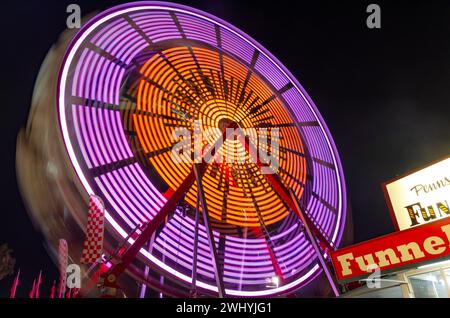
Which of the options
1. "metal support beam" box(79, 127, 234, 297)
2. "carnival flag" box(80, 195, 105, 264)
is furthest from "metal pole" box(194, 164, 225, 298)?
"carnival flag" box(80, 195, 105, 264)

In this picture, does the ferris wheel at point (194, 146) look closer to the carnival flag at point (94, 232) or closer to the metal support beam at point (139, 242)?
the metal support beam at point (139, 242)

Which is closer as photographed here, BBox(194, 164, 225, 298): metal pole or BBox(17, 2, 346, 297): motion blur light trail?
BBox(194, 164, 225, 298): metal pole

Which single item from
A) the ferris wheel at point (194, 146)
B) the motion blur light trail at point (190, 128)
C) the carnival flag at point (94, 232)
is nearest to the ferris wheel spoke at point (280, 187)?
the ferris wheel at point (194, 146)

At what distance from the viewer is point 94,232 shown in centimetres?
743

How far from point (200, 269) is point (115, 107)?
183 inches

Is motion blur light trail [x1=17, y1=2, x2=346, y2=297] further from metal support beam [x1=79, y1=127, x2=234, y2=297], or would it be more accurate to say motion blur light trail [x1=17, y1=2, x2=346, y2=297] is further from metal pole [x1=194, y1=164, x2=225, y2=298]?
metal pole [x1=194, y1=164, x2=225, y2=298]

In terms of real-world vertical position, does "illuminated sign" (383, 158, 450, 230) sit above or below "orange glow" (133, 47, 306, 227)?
below

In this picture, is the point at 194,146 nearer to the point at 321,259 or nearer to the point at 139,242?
the point at 139,242

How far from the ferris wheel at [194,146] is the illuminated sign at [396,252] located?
2377 millimetres

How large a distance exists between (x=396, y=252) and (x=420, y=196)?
2.16 m

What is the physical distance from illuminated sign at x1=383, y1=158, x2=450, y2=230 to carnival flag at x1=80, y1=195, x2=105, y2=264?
5844mm

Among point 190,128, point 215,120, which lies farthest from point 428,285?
point 190,128

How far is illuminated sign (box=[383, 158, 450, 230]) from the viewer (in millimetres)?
6746

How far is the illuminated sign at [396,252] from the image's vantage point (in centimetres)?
503
